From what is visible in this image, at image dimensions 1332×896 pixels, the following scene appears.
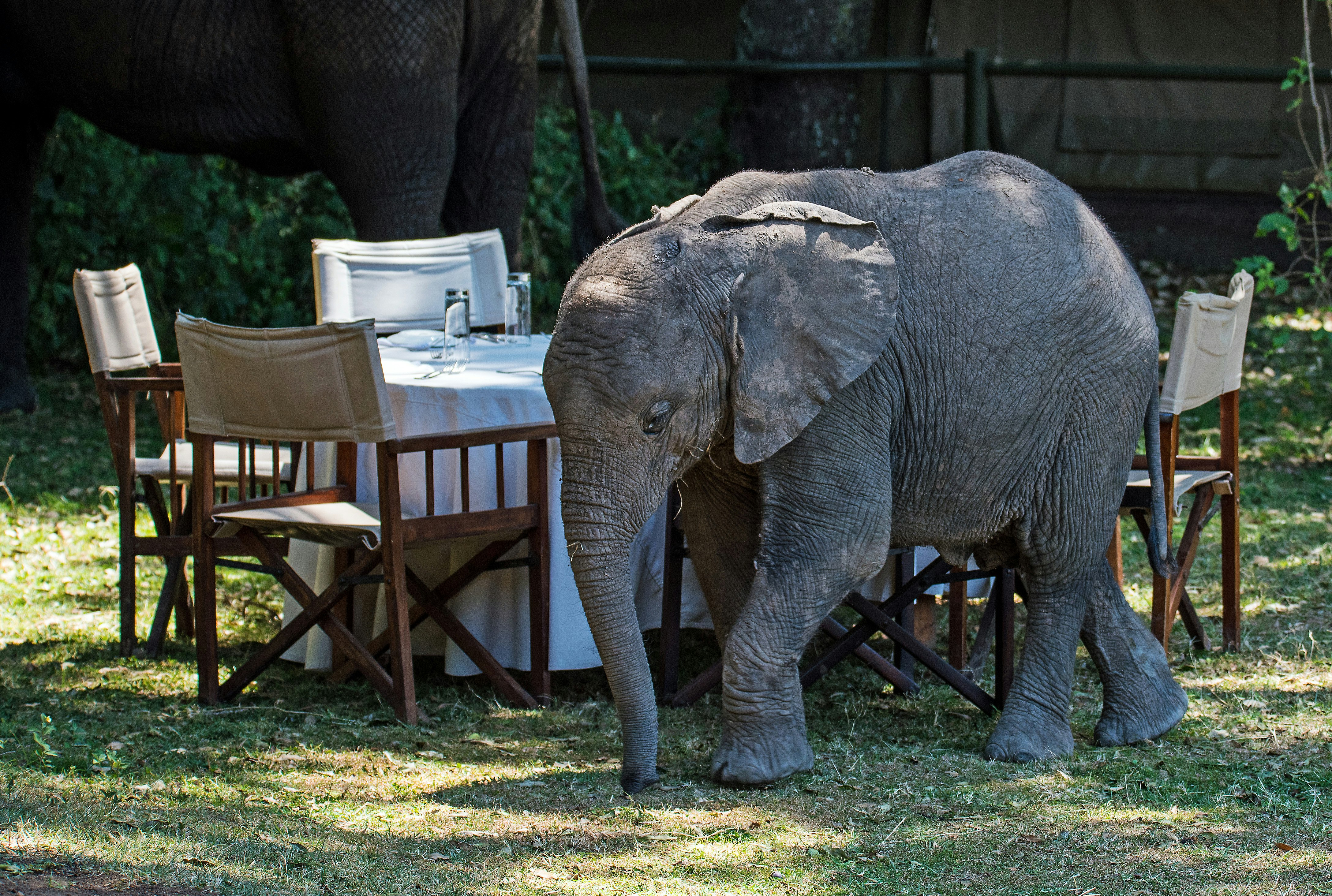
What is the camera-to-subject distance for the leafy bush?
1084cm

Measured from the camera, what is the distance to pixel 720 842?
12.7 feet

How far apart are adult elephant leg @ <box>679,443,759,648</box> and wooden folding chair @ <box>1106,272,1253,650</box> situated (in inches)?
52.3

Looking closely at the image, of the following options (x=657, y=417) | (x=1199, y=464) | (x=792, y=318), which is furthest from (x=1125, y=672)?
(x=657, y=417)

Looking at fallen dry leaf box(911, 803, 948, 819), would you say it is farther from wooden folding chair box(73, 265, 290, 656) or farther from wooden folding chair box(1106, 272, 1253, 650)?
wooden folding chair box(73, 265, 290, 656)

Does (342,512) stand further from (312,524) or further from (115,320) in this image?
(115,320)

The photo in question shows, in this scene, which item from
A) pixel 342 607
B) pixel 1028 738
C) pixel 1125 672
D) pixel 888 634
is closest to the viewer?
pixel 1028 738

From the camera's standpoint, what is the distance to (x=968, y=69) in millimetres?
11914

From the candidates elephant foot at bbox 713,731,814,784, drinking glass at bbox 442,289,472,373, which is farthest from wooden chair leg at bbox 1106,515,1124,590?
drinking glass at bbox 442,289,472,373

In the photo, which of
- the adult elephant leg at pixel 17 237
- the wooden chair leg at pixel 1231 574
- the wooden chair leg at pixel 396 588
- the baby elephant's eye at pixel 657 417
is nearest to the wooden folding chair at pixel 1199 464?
the wooden chair leg at pixel 1231 574

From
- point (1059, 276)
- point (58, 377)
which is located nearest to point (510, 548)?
point (1059, 276)

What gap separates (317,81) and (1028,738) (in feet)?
16.4

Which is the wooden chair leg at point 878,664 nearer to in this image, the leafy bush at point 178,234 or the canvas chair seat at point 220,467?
the canvas chair seat at point 220,467

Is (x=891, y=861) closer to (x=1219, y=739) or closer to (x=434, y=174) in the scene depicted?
(x=1219, y=739)

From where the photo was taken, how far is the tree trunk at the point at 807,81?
41.0 feet
